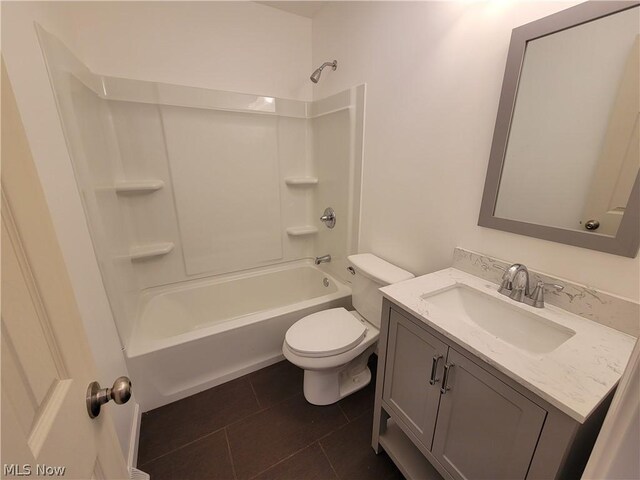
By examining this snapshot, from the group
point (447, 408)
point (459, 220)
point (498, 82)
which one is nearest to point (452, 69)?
point (498, 82)

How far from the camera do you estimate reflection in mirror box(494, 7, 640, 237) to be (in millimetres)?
800

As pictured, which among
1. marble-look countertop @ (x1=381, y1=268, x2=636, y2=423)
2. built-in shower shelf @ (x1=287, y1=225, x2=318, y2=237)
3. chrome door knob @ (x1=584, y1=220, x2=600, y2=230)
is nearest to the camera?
marble-look countertop @ (x1=381, y1=268, x2=636, y2=423)

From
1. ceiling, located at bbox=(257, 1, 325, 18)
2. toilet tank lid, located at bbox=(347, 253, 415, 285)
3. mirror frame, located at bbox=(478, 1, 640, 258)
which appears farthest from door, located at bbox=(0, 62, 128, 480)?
ceiling, located at bbox=(257, 1, 325, 18)

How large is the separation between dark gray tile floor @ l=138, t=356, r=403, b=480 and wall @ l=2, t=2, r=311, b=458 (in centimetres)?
21

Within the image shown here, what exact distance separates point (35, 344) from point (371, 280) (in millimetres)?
1383

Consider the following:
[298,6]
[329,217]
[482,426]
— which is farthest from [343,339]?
[298,6]

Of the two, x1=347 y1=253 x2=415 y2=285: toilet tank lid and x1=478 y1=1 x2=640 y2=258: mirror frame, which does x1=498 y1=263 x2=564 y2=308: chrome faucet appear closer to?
x1=478 y1=1 x2=640 y2=258: mirror frame

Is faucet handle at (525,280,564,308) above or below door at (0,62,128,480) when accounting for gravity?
below

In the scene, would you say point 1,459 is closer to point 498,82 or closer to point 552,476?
point 552,476

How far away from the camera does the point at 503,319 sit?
1044 mm

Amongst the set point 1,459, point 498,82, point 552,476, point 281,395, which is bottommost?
point 281,395

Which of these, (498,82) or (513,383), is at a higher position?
(498,82)

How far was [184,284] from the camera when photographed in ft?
7.03

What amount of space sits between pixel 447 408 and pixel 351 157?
1.52 metres
